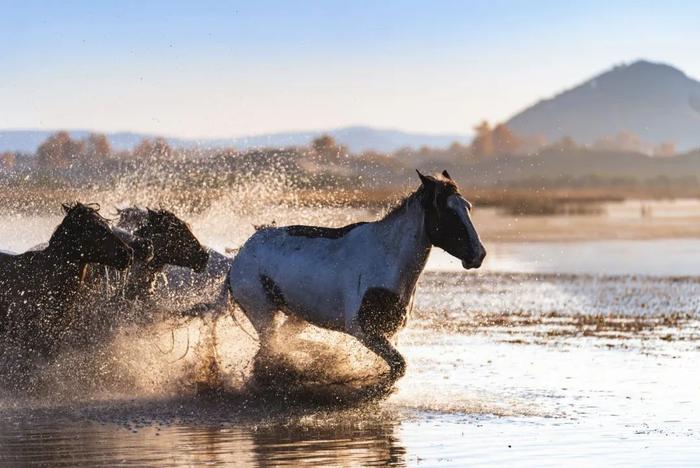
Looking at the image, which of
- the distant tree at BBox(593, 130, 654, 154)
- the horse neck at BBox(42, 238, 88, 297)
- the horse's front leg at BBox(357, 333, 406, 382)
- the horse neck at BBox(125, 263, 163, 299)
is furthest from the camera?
the distant tree at BBox(593, 130, 654, 154)

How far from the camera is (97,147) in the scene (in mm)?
33562

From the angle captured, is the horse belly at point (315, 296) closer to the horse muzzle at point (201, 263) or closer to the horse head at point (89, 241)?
the horse head at point (89, 241)

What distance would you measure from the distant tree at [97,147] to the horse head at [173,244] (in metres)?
19.4

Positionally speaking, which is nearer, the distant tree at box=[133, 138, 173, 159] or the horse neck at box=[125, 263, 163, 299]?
the horse neck at box=[125, 263, 163, 299]

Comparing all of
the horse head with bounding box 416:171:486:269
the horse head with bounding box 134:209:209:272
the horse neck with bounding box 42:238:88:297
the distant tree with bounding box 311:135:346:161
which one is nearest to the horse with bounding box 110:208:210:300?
the horse head with bounding box 134:209:209:272

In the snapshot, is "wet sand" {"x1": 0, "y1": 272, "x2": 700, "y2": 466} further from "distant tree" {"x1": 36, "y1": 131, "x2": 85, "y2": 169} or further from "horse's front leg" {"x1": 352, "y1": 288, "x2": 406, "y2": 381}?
"distant tree" {"x1": 36, "y1": 131, "x2": 85, "y2": 169}

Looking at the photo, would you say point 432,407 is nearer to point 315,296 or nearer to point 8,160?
point 315,296

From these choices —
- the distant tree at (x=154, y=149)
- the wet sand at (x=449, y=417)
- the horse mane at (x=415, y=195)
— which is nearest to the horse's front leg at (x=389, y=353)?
the wet sand at (x=449, y=417)

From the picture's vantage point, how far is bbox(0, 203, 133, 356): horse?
11.1 meters

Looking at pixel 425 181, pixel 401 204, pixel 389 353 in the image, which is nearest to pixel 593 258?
pixel 401 204

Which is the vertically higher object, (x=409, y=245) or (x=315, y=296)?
(x=409, y=245)

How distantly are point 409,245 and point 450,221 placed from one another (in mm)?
453

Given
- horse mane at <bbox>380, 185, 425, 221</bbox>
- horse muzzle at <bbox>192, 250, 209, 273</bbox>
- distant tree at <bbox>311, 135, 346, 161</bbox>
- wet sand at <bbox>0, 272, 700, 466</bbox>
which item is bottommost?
wet sand at <bbox>0, 272, 700, 466</bbox>

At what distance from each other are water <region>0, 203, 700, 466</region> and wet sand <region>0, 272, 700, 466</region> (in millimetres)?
18
